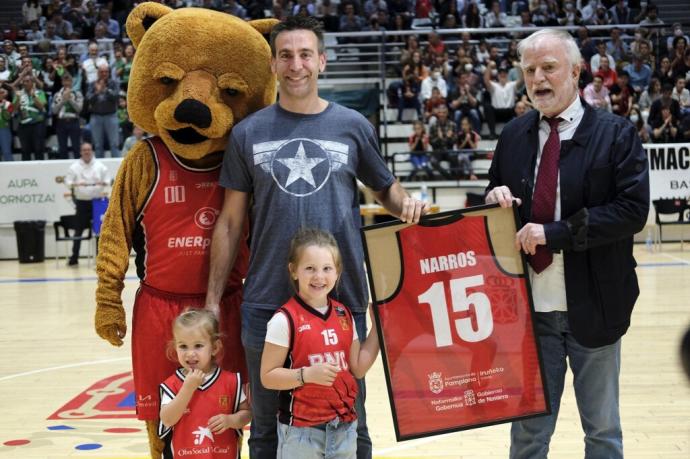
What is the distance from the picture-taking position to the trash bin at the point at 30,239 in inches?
512

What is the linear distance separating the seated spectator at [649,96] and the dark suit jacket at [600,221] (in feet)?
42.7

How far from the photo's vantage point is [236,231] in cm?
314

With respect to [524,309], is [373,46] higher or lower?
higher

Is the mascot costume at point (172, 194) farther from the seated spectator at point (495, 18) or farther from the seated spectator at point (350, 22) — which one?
the seated spectator at point (495, 18)

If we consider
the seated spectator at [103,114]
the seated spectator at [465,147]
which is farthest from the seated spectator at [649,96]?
the seated spectator at [103,114]

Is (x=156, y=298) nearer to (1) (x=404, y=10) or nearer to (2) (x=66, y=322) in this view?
(2) (x=66, y=322)

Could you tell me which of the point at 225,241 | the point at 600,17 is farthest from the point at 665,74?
the point at 225,241

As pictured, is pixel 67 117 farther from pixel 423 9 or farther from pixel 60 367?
pixel 60 367

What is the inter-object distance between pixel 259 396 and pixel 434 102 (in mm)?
12328

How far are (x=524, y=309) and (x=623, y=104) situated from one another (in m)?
12.8

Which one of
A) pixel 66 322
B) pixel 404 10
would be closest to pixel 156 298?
pixel 66 322

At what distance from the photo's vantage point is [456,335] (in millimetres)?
3078

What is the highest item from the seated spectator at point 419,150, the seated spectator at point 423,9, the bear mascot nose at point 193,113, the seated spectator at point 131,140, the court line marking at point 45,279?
the seated spectator at point 423,9

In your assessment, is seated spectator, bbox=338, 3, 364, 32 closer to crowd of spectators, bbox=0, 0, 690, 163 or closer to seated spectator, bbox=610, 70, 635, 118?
crowd of spectators, bbox=0, 0, 690, 163
